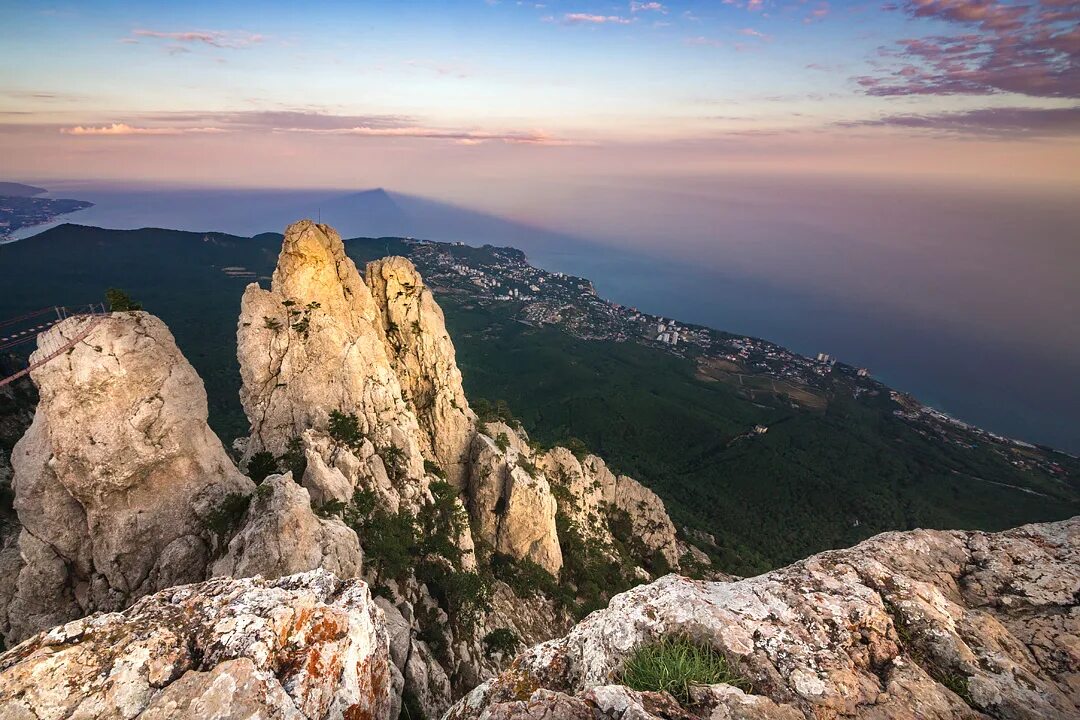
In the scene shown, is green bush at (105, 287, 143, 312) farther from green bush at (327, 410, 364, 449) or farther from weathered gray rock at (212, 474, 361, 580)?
green bush at (327, 410, 364, 449)

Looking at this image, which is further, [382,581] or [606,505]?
[606,505]

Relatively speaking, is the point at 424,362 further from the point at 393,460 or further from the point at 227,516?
the point at 227,516

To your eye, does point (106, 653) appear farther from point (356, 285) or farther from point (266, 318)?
point (356, 285)

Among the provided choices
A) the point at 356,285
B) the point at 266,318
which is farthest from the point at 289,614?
the point at 356,285

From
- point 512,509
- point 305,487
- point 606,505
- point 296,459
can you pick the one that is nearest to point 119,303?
point 296,459

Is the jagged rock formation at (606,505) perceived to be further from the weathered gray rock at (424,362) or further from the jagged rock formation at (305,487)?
the weathered gray rock at (424,362)

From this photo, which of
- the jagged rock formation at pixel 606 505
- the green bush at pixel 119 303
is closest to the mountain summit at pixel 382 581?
the green bush at pixel 119 303
